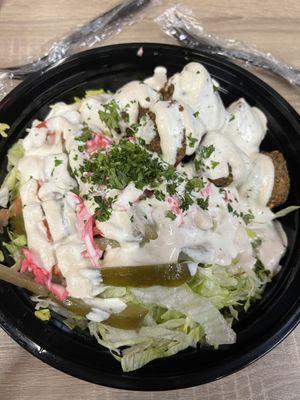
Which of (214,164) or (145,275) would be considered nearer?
(145,275)

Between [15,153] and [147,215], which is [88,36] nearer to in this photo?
[15,153]

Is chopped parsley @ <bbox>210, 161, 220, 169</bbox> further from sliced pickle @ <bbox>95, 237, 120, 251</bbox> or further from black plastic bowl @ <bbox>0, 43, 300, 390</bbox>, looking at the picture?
sliced pickle @ <bbox>95, 237, 120, 251</bbox>

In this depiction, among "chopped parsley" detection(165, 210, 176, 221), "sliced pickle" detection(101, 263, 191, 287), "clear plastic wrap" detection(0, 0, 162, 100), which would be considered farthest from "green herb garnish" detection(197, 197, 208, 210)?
"clear plastic wrap" detection(0, 0, 162, 100)

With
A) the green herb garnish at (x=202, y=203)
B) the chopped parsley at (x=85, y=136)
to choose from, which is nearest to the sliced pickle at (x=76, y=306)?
the green herb garnish at (x=202, y=203)

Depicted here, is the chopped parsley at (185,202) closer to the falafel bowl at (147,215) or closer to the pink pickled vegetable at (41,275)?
the falafel bowl at (147,215)

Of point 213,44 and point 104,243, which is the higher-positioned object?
point 213,44

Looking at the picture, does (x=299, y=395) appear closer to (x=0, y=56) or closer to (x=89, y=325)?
(x=89, y=325)

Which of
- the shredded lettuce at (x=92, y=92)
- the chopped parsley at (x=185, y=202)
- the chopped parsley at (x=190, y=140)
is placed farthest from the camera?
the shredded lettuce at (x=92, y=92)

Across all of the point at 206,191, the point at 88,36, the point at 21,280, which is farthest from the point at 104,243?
the point at 88,36
